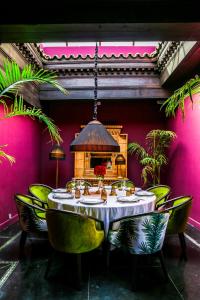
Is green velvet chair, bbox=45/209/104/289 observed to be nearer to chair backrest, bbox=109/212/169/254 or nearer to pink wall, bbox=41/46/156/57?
chair backrest, bbox=109/212/169/254

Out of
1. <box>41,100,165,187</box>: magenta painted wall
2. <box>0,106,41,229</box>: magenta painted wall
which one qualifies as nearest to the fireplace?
<box>41,100,165,187</box>: magenta painted wall

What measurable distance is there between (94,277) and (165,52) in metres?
3.99

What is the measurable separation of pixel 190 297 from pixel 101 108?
4930 mm

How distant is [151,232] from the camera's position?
2332 millimetres

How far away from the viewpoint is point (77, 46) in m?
5.77

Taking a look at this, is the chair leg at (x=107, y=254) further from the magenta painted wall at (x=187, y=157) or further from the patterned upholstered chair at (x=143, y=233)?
the magenta painted wall at (x=187, y=157)

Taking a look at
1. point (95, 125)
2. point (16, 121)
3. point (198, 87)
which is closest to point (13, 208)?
point (16, 121)

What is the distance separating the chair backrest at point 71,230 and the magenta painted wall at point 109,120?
13.1 ft

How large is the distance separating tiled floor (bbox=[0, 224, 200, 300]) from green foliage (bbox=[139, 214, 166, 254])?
0.37 meters
